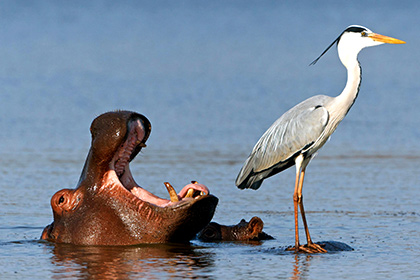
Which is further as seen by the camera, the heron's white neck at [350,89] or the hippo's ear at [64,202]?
the heron's white neck at [350,89]

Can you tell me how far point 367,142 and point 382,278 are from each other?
1050cm

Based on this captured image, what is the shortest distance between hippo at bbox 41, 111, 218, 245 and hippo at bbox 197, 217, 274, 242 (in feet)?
2.02

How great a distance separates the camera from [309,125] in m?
8.48

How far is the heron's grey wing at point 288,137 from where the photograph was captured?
27.8 feet

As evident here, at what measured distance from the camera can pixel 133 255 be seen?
746cm

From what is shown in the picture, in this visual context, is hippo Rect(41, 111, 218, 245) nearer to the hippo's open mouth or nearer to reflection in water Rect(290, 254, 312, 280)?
the hippo's open mouth

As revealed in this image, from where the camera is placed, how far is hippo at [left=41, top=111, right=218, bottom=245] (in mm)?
7582

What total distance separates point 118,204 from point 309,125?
6.70 feet

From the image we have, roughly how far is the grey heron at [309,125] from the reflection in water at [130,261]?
1.30 m

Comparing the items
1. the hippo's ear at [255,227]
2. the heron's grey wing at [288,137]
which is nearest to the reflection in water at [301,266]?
the hippo's ear at [255,227]

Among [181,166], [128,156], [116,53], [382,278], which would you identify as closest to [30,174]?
[181,166]

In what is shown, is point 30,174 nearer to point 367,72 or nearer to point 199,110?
point 199,110

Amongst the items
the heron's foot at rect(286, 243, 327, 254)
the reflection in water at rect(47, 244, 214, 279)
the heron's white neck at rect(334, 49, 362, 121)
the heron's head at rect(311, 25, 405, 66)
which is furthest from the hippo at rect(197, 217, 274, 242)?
the heron's head at rect(311, 25, 405, 66)

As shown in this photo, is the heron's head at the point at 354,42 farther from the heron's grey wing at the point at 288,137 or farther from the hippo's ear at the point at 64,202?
the hippo's ear at the point at 64,202
